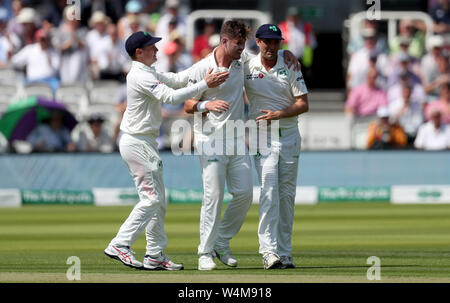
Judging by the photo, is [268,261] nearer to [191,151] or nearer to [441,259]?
[441,259]

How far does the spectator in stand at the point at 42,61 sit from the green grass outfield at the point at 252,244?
2.94m

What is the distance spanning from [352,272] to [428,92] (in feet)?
36.4

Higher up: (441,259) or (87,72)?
(87,72)

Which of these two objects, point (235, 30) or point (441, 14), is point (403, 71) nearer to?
point (441, 14)

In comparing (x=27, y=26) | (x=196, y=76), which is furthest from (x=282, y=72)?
(x=27, y=26)

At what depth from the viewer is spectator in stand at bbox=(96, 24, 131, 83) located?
18.7m

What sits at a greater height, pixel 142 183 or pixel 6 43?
pixel 6 43

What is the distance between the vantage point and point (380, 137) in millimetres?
17250

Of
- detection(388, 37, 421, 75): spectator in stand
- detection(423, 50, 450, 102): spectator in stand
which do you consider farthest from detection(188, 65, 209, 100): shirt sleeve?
detection(423, 50, 450, 102): spectator in stand

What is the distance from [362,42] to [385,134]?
2712mm

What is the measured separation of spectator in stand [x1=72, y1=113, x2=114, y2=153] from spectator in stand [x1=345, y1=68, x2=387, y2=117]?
4.55m

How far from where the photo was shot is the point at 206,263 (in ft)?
28.6

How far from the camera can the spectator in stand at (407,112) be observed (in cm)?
1797
